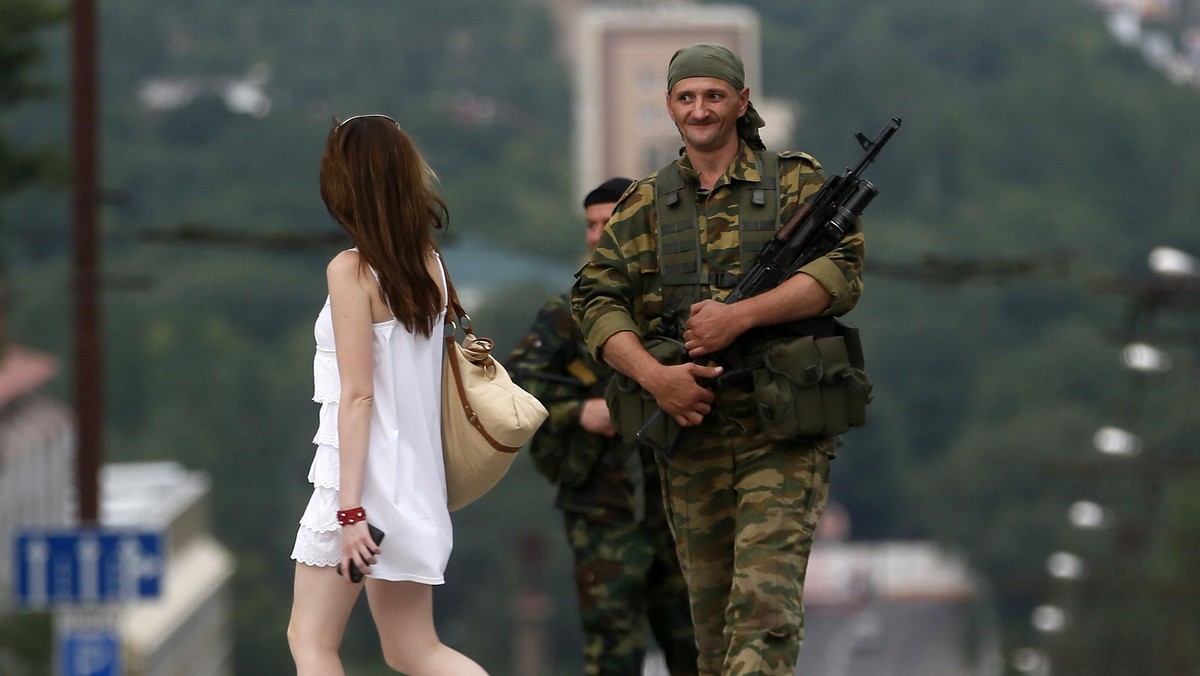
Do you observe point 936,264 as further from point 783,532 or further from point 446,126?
point 446,126

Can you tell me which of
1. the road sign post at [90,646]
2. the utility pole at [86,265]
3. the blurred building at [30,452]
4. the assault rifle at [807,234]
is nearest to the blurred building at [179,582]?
the blurred building at [30,452]

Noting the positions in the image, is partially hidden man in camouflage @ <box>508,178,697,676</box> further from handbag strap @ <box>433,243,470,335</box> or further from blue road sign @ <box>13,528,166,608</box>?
blue road sign @ <box>13,528,166,608</box>

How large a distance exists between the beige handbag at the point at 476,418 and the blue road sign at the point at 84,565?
14.0m

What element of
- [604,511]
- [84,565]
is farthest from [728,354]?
[84,565]

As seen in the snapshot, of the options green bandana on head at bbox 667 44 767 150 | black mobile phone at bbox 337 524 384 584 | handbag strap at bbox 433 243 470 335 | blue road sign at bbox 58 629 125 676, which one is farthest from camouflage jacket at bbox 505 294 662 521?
blue road sign at bbox 58 629 125 676

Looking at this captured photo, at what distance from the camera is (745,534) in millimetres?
9016

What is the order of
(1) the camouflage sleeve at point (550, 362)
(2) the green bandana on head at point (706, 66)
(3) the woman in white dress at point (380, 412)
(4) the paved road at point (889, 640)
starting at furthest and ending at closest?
(4) the paved road at point (889, 640)
(1) the camouflage sleeve at point (550, 362)
(2) the green bandana on head at point (706, 66)
(3) the woman in white dress at point (380, 412)

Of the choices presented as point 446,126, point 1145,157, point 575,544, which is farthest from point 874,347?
point 575,544

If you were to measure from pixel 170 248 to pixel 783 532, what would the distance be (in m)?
146

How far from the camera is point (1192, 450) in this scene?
102688mm

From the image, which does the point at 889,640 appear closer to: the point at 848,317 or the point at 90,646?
the point at 848,317

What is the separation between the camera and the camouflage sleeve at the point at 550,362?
35.8 ft

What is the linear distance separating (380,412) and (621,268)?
1087 mm

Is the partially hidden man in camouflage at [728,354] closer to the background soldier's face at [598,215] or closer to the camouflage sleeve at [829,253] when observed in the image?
the camouflage sleeve at [829,253]
